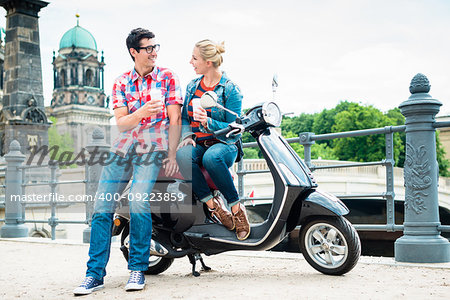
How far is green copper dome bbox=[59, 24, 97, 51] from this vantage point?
79.7m

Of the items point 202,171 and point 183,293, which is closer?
point 183,293

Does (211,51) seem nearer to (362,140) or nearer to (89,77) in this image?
(362,140)

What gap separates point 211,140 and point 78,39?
262ft

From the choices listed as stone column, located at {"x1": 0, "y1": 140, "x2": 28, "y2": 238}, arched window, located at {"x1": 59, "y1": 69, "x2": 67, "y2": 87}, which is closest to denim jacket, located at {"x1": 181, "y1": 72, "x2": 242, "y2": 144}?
stone column, located at {"x1": 0, "y1": 140, "x2": 28, "y2": 238}

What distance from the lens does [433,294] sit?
320 cm

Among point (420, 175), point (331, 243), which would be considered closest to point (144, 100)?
point (331, 243)

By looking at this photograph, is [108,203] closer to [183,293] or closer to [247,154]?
[183,293]

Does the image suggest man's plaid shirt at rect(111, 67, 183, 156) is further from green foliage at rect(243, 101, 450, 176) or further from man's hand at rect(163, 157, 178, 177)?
green foliage at rect(243, 101, 450, 176)

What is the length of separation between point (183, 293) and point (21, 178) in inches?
250

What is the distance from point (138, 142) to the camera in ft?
12.4

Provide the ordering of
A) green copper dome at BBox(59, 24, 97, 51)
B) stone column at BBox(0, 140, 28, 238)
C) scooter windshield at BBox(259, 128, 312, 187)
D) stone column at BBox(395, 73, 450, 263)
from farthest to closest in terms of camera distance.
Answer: green copper dome at BBox(59, 24, 97, 51), stone column at BBox(0, 140, 28, 238), stone column at BBox(395, 73, 450, 263), scooter windshield at BBox(259, 128, 312, 187)

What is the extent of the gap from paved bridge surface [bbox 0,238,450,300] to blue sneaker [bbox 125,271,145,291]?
4 cm

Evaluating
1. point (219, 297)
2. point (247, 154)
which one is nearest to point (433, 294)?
point (219, 297)

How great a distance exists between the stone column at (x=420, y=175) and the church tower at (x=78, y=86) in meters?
75.8
